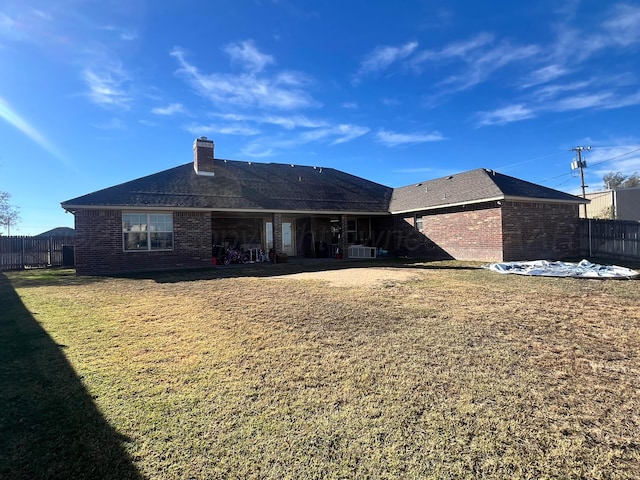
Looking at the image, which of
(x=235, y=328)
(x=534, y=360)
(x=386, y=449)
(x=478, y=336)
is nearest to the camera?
(x=386, y=449)

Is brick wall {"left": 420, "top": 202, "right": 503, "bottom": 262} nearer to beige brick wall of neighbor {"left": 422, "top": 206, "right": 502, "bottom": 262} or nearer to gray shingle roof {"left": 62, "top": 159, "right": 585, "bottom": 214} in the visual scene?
beige brick wall of neighbor {"left": 422, "top": 206, "right": 502, "bottom": 262}

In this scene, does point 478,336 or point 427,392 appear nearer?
point 427,392

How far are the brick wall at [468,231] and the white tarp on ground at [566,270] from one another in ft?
8.10

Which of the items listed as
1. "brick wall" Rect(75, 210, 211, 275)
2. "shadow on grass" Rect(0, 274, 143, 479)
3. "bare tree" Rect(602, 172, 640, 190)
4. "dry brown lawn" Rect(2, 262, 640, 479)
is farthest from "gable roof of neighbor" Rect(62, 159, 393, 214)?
"bare tree" Rect(602, 172, 640, 190)

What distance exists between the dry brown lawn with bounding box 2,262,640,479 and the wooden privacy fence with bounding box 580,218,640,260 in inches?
418

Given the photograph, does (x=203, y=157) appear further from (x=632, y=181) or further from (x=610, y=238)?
(x=632, y=181)

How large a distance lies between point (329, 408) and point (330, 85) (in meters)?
13.3

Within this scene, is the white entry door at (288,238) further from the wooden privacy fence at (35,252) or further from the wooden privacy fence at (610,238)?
the wooden privacy fence at (610,238)

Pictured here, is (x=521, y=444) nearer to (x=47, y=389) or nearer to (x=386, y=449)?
(x=386, y=449)

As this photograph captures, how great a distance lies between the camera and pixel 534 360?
386 centimetres

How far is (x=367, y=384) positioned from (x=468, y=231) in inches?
565

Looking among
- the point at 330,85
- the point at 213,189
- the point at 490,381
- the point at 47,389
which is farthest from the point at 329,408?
the point at 213,189

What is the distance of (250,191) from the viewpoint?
18.0m

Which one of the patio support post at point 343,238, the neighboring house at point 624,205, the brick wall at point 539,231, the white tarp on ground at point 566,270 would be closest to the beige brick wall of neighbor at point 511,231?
the brick wall at point 539,231
